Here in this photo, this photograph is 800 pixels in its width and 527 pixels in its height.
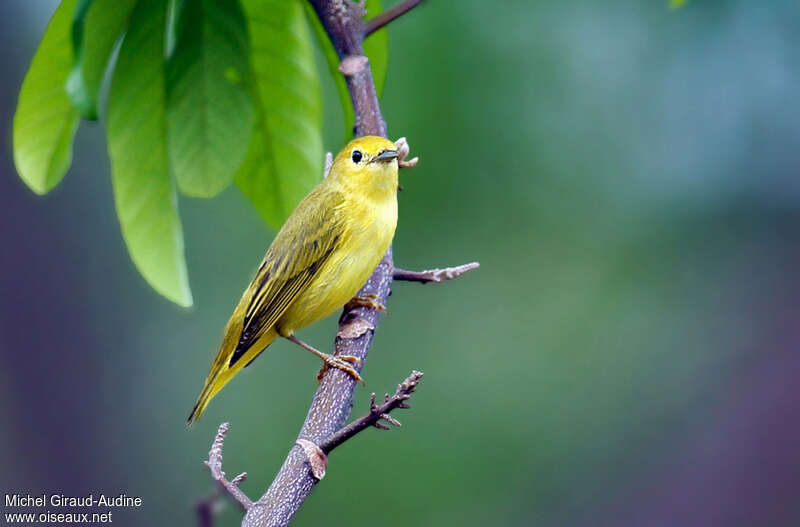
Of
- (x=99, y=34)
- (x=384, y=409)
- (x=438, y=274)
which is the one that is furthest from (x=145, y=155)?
(x=438, y=274)

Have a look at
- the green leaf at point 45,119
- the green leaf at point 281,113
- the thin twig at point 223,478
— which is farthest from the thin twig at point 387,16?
the thin twig at point 223,478

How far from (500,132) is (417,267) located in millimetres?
721

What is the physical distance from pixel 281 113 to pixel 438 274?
0.55 m

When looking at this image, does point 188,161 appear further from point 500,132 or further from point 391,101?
point 500,132

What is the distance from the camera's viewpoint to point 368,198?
7.11ft

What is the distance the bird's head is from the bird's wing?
10cm

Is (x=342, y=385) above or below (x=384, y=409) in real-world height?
below

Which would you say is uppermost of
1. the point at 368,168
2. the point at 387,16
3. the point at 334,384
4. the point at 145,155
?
the point at 387,16

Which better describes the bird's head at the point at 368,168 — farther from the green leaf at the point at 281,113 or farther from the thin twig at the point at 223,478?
the thin twig at the point at 223,478

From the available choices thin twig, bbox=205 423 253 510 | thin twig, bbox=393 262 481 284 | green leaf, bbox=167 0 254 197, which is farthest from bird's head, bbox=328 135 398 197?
thin twig, bbox=205 423 253 510

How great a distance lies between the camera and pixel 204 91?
125 centimetres

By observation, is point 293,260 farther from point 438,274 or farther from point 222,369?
point 438,274

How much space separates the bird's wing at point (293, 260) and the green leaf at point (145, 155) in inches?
32.3

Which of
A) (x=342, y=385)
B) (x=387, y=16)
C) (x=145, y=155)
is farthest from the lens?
(x=342, y=385)
